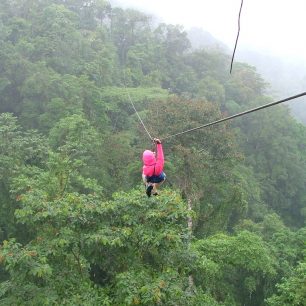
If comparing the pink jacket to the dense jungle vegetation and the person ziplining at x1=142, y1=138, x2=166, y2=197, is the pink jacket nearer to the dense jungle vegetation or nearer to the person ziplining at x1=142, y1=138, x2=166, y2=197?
the person ziplining at x1=142, y1=138, x2=166, y2=197

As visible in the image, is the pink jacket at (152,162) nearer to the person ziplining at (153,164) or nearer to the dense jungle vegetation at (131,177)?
the person ziplining at (153,164)

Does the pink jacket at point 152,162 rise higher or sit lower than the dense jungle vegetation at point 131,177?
higher

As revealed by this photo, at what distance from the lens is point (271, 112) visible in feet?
79.0

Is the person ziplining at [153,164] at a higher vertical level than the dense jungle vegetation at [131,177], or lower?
higher

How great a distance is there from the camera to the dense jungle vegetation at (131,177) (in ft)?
20.0

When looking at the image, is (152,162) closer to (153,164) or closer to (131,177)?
(153,164)

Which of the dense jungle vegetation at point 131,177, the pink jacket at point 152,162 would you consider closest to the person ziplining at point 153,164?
the pink jacket at point 152,162

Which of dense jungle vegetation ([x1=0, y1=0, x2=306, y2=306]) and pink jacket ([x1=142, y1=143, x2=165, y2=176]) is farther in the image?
dense jungle vegetation ([x1=0, y1=0, x2=306, y2=306])

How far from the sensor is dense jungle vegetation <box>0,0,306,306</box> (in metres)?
6.09

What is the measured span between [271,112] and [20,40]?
14022mm

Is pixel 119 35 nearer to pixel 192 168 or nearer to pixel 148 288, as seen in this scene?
pixel 192 168

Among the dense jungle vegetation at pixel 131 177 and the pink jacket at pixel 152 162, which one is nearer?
the pink jacket at pixel 152 162

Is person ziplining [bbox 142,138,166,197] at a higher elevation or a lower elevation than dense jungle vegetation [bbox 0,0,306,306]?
higher

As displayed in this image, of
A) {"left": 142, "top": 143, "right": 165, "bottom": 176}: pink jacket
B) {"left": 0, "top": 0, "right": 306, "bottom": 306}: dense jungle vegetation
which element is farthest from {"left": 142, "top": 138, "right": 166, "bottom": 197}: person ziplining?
{"left": 0, "top": 0, "right": 306, "bottom": 306}: dense jungle vegetation
